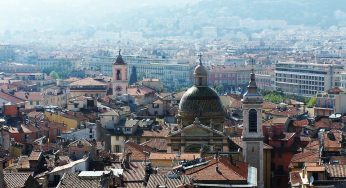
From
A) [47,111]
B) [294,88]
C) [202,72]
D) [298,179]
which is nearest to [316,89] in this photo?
[294,88]

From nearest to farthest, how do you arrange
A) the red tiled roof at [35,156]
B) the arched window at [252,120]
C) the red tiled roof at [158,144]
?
the red tiled roof at [35,156]
the arched window at [252,120]
the red tiled roof at [158,144]

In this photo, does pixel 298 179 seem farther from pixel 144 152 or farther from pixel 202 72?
pixel 202 72

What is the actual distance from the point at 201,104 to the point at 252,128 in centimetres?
463

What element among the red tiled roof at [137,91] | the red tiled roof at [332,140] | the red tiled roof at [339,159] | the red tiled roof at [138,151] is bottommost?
the red tiled roof at [137,91]

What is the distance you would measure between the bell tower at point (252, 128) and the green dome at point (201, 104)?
13.4ft

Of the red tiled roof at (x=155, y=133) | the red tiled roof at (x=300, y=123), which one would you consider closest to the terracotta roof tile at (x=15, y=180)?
the red tiled roof at (x=155, y=133)

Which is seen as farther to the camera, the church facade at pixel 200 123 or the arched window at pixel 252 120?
the church facade at pixel 200 123

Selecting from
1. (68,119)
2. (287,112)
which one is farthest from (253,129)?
(287,112)

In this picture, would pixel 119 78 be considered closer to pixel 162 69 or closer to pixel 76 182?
pixel 76 182

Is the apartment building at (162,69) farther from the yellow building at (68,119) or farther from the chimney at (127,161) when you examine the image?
the chimney at (127,161)

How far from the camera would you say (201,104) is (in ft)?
178

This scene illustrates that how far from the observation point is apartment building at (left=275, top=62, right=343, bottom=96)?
134000 mm

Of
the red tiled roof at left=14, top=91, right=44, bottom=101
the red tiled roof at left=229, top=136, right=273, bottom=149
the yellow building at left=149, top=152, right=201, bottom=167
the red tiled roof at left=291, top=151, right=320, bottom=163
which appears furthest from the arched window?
the red tiled roof at left=14, top=91, right=44, bottom=101

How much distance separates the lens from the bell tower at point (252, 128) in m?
50.1
